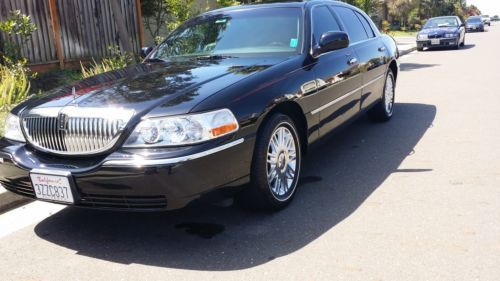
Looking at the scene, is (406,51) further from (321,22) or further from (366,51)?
(321,22)

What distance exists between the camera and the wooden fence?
9.65m

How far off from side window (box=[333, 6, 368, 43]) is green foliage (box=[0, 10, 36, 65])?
5.75 meters

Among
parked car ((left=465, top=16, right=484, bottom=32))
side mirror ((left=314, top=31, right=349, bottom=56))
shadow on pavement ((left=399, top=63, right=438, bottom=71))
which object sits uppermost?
side mirror ((left=314, top=31, right=349, bottom=56))

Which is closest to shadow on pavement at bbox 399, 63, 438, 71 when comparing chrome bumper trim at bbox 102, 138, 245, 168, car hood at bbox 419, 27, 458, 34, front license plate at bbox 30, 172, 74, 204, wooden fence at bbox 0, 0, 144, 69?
car hood at bbox 419, 27, 458, 34

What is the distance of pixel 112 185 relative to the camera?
300 cm

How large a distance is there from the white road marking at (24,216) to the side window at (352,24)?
11.5ft

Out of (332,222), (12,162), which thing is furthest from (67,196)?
(332,222)

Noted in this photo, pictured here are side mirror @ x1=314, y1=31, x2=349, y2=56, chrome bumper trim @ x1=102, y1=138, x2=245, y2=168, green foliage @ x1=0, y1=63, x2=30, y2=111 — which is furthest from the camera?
green foliage @ x1=0, y1=63, x2=30, y2=111

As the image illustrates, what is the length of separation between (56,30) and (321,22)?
280 inches

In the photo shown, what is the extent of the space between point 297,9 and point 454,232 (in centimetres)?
246

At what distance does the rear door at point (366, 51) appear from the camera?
5.44 metres

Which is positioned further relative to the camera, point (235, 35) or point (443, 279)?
point (235, 35)

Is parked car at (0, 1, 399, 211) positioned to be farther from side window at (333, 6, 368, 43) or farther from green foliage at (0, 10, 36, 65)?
green foliage at (0, 10, 36, 65)

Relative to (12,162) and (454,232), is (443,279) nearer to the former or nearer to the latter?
(454,232)
